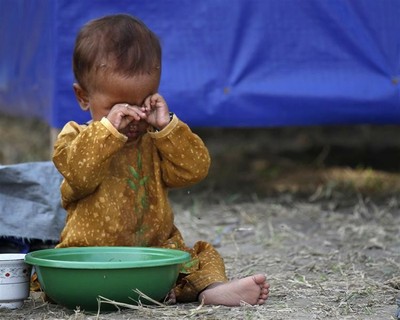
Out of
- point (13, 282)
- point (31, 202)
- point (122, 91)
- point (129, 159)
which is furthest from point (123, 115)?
point (31, 202)

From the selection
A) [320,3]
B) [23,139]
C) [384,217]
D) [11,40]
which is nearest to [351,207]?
[384,217]

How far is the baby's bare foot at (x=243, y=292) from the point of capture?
236cm

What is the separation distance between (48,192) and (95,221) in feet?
2.09

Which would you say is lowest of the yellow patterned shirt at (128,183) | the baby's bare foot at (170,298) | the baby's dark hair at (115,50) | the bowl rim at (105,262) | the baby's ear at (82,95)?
the baby's bare foot at (170,298)

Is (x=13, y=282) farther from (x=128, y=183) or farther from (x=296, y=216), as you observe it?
(x=296, y=216)

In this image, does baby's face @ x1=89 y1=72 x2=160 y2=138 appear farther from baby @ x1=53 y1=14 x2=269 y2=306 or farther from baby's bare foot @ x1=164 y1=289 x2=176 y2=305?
baby's bare foot @ x1=164 y1=289 x2=176 y2=305

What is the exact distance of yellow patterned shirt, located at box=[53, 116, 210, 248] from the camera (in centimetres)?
243

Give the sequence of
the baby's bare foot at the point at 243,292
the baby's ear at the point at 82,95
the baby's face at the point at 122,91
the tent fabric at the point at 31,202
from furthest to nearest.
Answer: the tent fabric at the point at 31,202
the baby's ear at the point at 82,95
the baby's face at the point at 122,91
the baby's bare foot at the point at 243,292

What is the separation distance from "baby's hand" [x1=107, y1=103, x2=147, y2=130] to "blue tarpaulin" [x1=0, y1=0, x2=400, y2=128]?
1437mm

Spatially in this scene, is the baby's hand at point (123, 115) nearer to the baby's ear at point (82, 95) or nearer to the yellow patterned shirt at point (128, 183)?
the yellow patterned shirt at point (128, 183)

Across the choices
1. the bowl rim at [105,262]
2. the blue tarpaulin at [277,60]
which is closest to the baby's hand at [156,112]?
the bowl rim at [105,262]

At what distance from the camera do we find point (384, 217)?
13.0ft

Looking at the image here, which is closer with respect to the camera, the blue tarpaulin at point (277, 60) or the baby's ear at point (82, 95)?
the baby's ear at point (82, 95)

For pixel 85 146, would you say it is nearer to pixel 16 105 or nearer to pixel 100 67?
pixel 100 67
